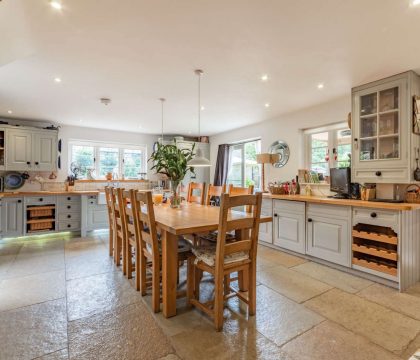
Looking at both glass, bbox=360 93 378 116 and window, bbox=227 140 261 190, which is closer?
glass, bbox=360 93 378 116

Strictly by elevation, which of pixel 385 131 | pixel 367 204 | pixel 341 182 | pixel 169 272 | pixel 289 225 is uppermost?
pixel 385 131

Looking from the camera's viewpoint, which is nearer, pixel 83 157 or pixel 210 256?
pixel 210 256

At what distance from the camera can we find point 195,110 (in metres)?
4.19

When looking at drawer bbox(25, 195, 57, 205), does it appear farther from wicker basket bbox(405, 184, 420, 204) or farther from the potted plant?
wicker basket bbox(405, 184, 420, 204)

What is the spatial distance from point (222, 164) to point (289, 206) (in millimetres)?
2708

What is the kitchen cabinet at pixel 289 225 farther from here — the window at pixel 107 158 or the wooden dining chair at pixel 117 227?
the window at pixel 107 158

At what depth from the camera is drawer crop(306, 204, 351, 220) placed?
291 cm

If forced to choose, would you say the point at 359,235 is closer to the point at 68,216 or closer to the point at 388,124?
the point at 388,124

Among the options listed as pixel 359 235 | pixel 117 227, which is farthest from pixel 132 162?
pixel 359 235

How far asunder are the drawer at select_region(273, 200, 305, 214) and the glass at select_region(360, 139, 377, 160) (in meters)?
0.96

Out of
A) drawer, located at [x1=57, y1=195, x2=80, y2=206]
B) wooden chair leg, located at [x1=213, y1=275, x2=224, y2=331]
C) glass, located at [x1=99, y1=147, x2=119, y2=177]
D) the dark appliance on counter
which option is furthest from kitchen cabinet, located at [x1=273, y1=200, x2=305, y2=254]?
glass, located at [x1=99, y1=147, x2=119, y2=177]

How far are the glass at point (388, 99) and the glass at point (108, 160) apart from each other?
5236 mm

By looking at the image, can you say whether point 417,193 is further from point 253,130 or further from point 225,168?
point 225,168

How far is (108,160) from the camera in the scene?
5.82m
